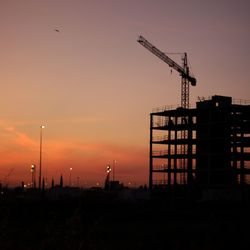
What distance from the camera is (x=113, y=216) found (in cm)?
4612

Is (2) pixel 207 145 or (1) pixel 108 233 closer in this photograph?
(1) pixel 108 233

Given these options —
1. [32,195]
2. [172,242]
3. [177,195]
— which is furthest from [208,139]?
[172,242]

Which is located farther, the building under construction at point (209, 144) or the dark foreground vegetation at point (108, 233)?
the building under construction at point (209, 144)

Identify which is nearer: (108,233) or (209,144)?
(108,233)

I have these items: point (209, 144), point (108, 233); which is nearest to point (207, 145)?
point (209, 144)

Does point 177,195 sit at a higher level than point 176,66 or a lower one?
lower

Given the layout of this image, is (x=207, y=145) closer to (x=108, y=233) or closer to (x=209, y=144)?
(x=209, y=144)

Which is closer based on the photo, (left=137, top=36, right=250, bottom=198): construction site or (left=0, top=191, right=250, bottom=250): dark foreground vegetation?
(left=0, top=191, right=250, bottom=250): dark foreground vegetation

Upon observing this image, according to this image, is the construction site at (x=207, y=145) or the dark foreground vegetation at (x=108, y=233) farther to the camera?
the construction site at (x=207, y=145)

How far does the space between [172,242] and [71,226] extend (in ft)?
59.8

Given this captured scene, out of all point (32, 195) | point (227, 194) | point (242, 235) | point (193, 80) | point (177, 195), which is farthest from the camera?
point (193, 80)

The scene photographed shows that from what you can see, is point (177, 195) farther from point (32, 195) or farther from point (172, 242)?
point (172, 242)

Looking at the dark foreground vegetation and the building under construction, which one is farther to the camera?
the building under construction

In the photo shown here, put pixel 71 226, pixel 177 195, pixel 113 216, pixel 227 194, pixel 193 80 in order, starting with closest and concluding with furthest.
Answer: pixel 71 226, pixel 113 216, pixel 227 194, pixel 177 195, pixel 193 80
